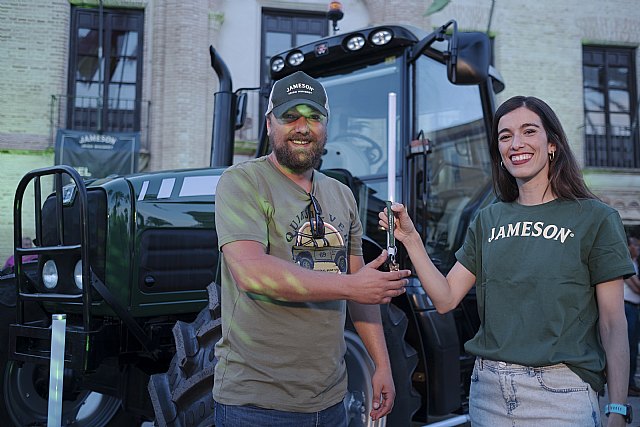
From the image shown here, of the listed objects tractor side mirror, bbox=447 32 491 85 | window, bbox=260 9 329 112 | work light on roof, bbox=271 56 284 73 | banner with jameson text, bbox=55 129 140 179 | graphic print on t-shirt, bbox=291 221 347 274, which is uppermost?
window, bbox=260 9 329 112

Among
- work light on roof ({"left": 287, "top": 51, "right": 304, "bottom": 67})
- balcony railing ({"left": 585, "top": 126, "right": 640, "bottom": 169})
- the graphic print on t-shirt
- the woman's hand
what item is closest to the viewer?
the graphic print on t-shirt

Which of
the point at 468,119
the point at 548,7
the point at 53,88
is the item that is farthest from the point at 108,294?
the point at 548,7

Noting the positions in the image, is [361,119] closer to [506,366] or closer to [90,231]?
[90,231]

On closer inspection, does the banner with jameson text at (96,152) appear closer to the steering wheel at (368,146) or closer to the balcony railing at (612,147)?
the steering wheel at (368,146)

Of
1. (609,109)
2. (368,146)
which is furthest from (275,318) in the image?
(609,109)

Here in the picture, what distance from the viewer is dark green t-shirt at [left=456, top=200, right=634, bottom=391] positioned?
1.71 meters

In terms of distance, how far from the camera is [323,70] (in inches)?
160

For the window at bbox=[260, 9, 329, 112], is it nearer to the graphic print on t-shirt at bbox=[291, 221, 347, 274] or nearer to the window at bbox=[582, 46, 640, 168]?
the window at bbox=[582, 46, 640, 168]

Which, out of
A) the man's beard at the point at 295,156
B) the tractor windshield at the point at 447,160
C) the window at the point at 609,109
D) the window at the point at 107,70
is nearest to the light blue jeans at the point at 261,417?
the man's beard at the point at 295,156

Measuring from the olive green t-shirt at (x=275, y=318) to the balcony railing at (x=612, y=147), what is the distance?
13.8 meters

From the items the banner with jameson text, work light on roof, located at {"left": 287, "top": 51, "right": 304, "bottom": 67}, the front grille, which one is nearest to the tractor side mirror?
work light on roof, located at {"left": 287, "top": 51, "right": 304, "bottom": 67}

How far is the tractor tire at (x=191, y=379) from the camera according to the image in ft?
7.91

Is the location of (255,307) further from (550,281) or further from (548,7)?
(548,7)

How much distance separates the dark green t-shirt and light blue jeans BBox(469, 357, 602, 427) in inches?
1.2
